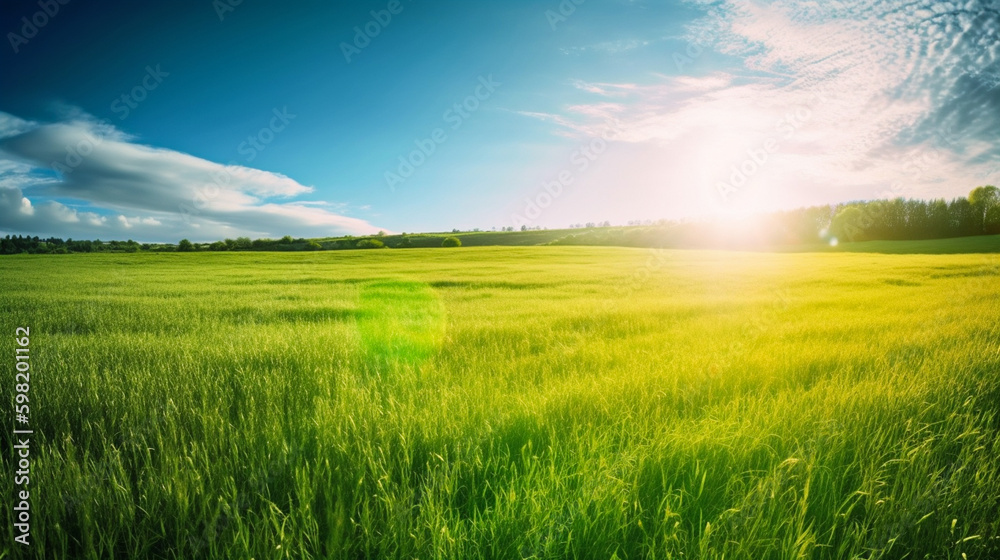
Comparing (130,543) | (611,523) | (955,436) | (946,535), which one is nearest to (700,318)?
(955,436)

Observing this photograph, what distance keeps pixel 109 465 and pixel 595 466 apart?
2874 mm

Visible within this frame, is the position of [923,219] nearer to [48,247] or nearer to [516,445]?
[516,445]

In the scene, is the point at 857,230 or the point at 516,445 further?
the point at 857,230

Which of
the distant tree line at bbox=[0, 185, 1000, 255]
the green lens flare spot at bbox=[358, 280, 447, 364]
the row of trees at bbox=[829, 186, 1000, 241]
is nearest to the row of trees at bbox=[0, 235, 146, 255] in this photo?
the distant tree line at bbox=[0, 185, 1000, 255]

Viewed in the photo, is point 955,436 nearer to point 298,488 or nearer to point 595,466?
point 595,466

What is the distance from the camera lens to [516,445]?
275cm

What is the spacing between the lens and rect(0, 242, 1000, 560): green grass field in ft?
6.10

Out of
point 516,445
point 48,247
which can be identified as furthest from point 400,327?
point 48,247

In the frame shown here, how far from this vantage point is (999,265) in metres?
20.4

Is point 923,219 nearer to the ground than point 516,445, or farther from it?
farther from it

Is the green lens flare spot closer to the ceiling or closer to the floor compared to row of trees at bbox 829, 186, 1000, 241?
closer to the floor

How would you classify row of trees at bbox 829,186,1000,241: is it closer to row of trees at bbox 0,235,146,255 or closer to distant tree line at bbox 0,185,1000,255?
distant tree line at bbox 0,185,1000,255

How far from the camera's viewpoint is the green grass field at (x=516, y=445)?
1.86 m

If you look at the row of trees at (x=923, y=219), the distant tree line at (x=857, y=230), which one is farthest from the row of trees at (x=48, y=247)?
the row of trees at (x=923, y=219)
